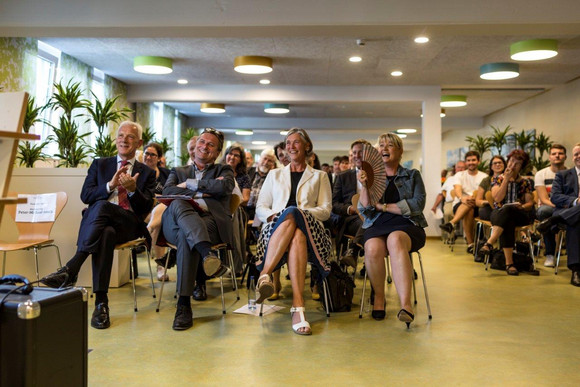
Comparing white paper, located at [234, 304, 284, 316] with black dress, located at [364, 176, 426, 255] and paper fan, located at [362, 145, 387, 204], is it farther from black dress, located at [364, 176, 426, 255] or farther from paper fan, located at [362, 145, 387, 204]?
paper fan, located at [362, 145, 387, 204]

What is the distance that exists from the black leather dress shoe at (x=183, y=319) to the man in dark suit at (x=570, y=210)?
150 inches

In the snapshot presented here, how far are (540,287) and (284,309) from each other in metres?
2.64

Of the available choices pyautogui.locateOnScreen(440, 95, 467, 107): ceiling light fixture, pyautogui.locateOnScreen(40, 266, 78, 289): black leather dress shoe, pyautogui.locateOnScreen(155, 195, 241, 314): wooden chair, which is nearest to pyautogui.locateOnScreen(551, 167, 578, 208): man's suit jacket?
pyautogui.locateOnScreen(155, 195, 241, 314): wooden chair

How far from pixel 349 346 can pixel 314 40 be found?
17.2ft

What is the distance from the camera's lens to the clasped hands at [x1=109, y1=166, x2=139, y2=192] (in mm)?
3781

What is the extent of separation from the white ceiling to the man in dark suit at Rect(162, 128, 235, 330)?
216 centimetres

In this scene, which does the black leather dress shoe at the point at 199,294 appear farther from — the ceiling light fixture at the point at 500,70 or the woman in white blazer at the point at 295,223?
the ceiling light fixture at the point at 500,70

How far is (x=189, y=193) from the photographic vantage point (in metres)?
4.03

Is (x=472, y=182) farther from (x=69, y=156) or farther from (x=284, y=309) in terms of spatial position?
(x=69, y=156)

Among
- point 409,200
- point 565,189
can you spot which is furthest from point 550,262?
point 409,200

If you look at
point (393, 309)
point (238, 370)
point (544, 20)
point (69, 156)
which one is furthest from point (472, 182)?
point (238, 370)

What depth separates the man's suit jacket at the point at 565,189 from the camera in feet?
18.3

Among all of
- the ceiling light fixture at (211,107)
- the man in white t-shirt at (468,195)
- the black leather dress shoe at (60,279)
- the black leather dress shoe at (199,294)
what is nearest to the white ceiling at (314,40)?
the ceiling light fixture at (211,107)

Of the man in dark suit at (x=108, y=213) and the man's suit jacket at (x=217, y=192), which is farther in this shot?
the man's suit jacket at (x=217, y=192)
